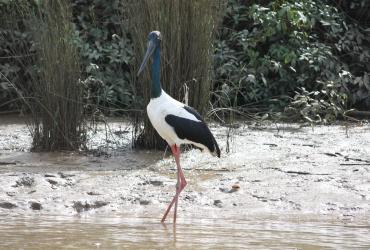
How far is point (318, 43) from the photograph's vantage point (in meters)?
9.64

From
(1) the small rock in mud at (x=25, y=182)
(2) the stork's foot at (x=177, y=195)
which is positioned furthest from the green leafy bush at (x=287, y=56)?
(1) the small rock in mud at (x=25, y=182)

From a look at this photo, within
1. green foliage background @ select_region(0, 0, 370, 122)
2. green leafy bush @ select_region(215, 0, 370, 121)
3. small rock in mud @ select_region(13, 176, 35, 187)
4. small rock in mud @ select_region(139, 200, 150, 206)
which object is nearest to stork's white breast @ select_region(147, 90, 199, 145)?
small rock in mud @ select_region(139, 200, 150, 206)

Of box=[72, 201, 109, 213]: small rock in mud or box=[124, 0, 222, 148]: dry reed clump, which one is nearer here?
box=[72, 201, 109, 213]: small rock in mud

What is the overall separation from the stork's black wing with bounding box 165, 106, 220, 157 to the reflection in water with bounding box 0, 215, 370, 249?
76 cm

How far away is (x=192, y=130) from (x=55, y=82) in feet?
4.59

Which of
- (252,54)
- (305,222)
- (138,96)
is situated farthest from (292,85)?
(305,222)

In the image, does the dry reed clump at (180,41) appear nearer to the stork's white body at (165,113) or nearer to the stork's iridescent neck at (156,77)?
the stork's iridescent neck at (156,77)

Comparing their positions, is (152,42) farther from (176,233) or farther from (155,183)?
(176,233)

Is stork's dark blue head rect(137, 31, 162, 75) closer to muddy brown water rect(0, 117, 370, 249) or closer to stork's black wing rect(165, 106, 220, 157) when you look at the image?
stork's black wing rect(165, 106, 220, 157)

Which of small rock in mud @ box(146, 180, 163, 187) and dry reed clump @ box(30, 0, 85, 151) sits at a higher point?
dry reed clump @ box(30, 0, 85, 151)

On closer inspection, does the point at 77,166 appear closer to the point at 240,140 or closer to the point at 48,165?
the point at 48,165

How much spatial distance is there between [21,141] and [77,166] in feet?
3.83

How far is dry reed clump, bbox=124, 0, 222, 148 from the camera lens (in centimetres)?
680

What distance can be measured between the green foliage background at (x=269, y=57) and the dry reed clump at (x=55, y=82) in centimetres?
175
